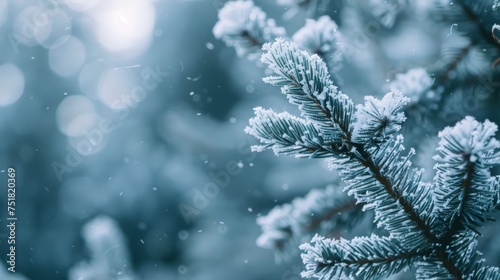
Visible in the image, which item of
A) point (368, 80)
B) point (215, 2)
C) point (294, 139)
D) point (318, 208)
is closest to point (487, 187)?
point (294, 139)

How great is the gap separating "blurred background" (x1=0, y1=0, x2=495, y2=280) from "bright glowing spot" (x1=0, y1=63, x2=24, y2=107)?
1 centimetres

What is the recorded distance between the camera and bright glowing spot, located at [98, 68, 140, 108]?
523cm

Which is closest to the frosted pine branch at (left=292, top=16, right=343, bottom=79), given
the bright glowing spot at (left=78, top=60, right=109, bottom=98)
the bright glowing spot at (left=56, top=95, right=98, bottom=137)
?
the bright glowing spot at (left=56, top=95, right=98, bottom=137)

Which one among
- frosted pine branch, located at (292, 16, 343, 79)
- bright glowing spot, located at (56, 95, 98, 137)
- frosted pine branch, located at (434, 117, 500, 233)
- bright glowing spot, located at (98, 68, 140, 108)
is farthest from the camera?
bright glowing spot, located at (56, 95, 98, 137)

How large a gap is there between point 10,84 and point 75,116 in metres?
1.06

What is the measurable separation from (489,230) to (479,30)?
1.23 m

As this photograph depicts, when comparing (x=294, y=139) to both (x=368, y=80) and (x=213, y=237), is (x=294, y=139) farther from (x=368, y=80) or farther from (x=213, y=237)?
(x=213, y=237)

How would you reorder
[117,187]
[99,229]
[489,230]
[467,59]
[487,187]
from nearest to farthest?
[487,187], [467,59], [99,229], [489,230], [117,187]

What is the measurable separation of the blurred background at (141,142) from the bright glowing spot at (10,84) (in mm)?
14

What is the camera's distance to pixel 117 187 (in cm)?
487

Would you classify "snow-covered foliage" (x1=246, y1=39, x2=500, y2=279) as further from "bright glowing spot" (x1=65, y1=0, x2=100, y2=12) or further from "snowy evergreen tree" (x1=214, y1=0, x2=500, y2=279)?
"bright glowing spot" (x1=65, y1=0, x2=100, y2=12)

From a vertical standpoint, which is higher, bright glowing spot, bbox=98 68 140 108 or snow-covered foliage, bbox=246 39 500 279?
bright glowing spot, bbox=98 68 140 108

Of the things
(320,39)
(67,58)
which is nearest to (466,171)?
(320,39)

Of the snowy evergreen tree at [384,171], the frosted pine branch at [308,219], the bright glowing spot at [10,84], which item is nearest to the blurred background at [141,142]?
the bright glowing spot at [10,84]
